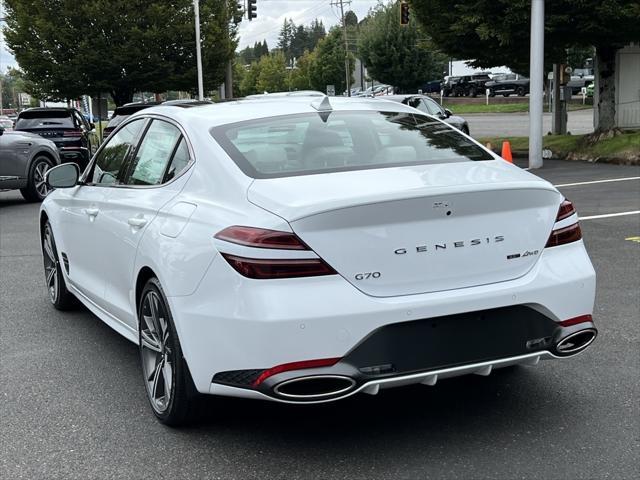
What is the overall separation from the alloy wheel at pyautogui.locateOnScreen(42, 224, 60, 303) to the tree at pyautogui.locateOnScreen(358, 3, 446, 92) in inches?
1960

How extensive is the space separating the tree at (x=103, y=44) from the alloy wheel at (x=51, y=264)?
25.1 metres

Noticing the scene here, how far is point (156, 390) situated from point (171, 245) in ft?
2.71

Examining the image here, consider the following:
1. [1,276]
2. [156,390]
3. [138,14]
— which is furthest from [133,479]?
[138,14]

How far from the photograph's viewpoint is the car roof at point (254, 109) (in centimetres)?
438

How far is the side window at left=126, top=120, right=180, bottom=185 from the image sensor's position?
14.7 feet

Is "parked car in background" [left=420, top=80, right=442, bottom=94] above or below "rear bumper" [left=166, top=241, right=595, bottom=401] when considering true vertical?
above

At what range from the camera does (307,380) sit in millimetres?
3334

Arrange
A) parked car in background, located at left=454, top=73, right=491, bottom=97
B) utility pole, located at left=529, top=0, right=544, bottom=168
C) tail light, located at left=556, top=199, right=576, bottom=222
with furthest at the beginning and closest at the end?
parked car in background, located at left=454, top=73, right=491, bottom=97, utility pole, located at left=529, top=0, right=544, bottom=168, tail light, located at left=556, top=199, right=576, bottom=222

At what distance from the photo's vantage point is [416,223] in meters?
3.46

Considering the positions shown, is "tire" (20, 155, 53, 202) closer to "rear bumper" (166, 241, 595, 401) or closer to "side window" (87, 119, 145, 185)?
"side window" (87, 119, 145, 185)

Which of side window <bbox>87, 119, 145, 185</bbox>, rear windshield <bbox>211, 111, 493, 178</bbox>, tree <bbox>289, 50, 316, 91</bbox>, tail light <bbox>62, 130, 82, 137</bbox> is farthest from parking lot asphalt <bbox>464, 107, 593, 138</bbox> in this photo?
tree <bbox>289, 50, 316, 91</bbox>

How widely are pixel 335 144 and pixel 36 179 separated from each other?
12.1 metres

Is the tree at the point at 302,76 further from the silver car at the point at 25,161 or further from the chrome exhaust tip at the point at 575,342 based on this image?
the chrome exhaust tip at the point at 575,342

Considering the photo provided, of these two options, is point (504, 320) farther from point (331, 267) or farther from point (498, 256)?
point (331, 267)
